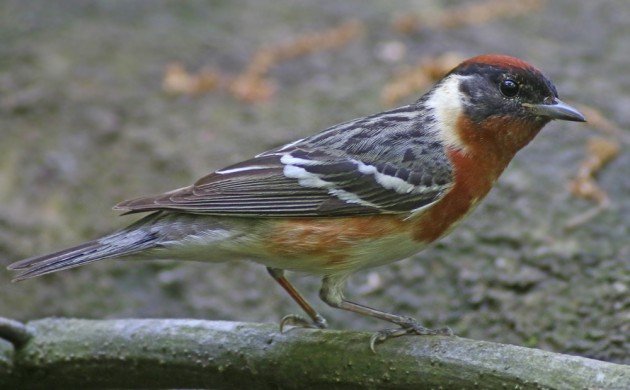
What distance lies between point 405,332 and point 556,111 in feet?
4.17

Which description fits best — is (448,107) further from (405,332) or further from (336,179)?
(405,332)

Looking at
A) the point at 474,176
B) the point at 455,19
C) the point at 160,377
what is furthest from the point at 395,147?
the point at 455,19

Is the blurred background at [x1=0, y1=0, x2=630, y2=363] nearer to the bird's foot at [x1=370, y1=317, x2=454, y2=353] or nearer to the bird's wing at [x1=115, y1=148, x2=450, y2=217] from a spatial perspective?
the bird's foot at [x1=370, y1=317, x2=454, y2=353]

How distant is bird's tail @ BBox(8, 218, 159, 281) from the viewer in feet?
12.4

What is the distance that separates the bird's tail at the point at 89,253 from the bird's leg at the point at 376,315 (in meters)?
0.82

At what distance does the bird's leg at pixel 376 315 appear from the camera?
370cm

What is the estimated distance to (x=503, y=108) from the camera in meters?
4.22

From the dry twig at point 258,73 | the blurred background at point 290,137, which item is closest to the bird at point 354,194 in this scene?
the blurred background at point 290,137

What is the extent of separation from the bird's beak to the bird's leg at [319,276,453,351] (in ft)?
3.72

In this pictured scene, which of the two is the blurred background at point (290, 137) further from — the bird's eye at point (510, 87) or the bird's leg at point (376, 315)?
the bird's eye at point (510, 87)

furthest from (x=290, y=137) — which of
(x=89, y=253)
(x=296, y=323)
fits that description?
(x=89, y=253)

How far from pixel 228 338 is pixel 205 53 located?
417 centimetres

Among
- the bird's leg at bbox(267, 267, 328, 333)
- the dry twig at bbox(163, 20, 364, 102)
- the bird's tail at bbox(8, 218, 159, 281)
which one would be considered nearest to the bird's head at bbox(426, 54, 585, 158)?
the bird's leg at bbox(267, 267, 328, 333)

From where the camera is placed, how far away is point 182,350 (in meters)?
3.92
